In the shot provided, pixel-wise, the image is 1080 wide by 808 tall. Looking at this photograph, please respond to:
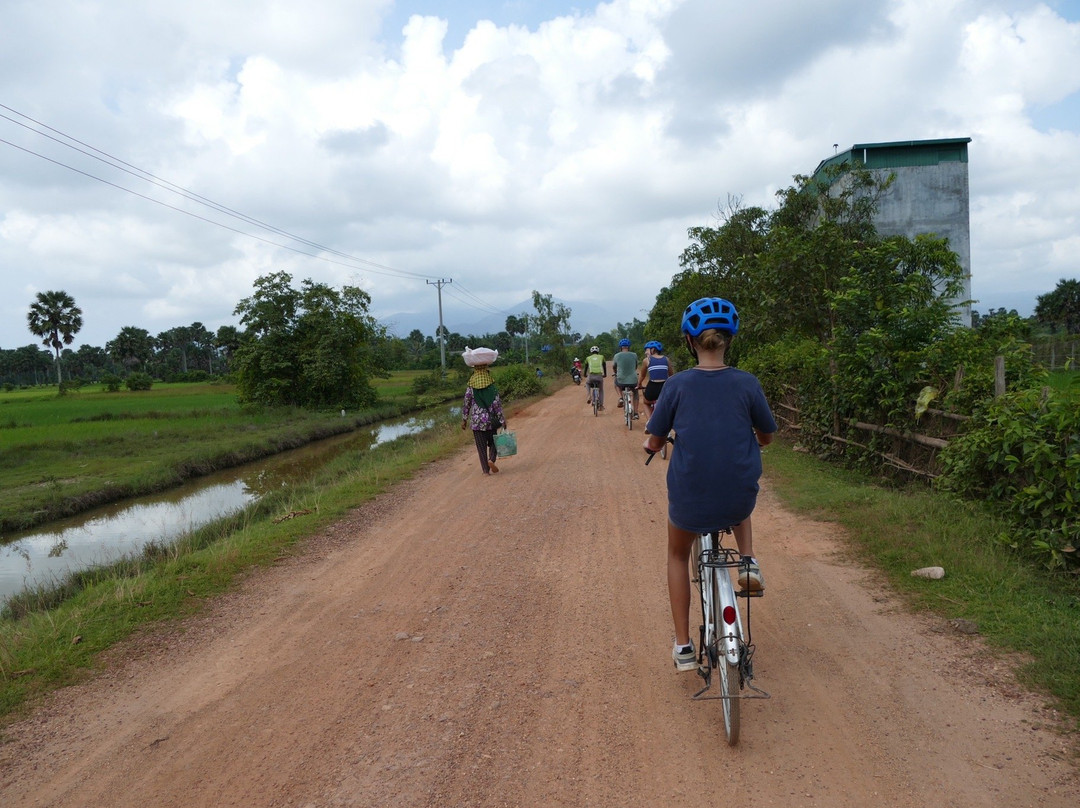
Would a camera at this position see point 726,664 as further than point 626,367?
No

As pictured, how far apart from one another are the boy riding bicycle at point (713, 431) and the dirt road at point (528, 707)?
839mm

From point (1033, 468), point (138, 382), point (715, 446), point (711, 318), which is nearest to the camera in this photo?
point (715, 446)

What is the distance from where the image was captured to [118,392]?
52844 millimetres

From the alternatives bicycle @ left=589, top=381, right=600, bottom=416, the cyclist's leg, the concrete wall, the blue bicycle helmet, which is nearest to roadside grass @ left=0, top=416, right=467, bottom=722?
the cyclist's leg

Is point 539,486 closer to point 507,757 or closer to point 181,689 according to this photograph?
point 181,689

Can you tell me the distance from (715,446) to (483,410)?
24.9ft

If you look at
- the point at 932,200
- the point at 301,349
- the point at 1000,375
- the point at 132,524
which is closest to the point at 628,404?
the point at 1000,375

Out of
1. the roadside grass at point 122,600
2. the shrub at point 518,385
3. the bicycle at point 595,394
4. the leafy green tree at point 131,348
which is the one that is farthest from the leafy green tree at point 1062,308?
the leafy green tree at point 131,348

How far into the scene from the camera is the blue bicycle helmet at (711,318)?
3432 mm

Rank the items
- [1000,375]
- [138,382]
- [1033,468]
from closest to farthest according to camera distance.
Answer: [1033,468] → [1000,375] → [138,382]

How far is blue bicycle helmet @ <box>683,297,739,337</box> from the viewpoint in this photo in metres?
3.43

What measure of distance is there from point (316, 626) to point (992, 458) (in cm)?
534

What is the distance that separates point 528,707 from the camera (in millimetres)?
3693

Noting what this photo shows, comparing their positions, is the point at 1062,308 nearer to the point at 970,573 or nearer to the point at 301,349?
the point at 301,349
